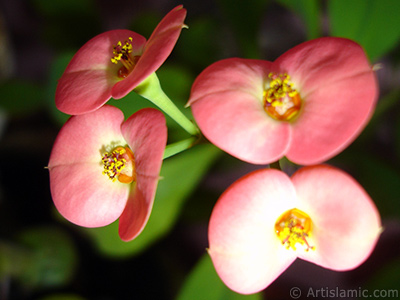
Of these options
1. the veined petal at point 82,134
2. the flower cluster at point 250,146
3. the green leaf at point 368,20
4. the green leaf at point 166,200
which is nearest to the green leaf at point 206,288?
the green leaf at point 166,200

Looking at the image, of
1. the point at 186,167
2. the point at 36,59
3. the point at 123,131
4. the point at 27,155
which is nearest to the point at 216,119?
the point at 123,131

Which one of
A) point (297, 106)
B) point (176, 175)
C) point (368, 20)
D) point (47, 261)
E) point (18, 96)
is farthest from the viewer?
point (18, 96)

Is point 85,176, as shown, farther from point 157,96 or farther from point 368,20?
point 368,20

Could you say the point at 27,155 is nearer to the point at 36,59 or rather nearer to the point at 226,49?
the point at 36,59

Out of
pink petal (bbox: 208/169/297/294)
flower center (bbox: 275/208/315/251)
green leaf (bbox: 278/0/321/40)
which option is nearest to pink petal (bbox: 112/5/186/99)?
pink petal (bbox: 208/169/297/294)

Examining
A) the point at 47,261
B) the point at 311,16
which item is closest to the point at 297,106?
the point at 311,16

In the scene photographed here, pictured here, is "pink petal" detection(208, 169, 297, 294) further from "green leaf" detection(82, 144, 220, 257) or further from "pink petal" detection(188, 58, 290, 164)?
"green leaf" detection(82, 144, 220, 257)
